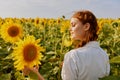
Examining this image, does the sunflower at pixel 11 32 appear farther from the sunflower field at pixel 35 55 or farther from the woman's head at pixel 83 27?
the woman's head at pixel 83 27

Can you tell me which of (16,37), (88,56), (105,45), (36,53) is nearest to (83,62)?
(88,56)

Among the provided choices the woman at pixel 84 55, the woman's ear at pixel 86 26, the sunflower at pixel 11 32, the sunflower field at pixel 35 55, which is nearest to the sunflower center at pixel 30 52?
the sunflower field at pixel 35 55

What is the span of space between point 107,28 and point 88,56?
11.9ft

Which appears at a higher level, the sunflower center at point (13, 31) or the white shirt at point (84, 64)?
the white shirt at point (84, 64)

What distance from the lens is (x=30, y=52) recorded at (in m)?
3.22

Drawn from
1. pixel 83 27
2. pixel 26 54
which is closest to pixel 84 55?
pixel 83 27

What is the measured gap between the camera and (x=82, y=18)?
3275 millimetres

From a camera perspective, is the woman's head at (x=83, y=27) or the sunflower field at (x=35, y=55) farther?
the woman's head at (x=83, y=27)

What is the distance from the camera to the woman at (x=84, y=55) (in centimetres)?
301

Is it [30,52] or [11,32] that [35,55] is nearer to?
[30,52]

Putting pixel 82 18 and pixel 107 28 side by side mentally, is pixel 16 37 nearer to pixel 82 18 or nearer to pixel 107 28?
pixel 107 28

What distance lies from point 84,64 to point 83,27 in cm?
34

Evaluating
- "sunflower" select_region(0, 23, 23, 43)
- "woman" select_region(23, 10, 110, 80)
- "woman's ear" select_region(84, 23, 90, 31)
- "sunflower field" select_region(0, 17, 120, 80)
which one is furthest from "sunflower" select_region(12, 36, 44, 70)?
"sunflower" select_region(0, 23, 23, 43)

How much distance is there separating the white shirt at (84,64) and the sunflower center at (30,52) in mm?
252
